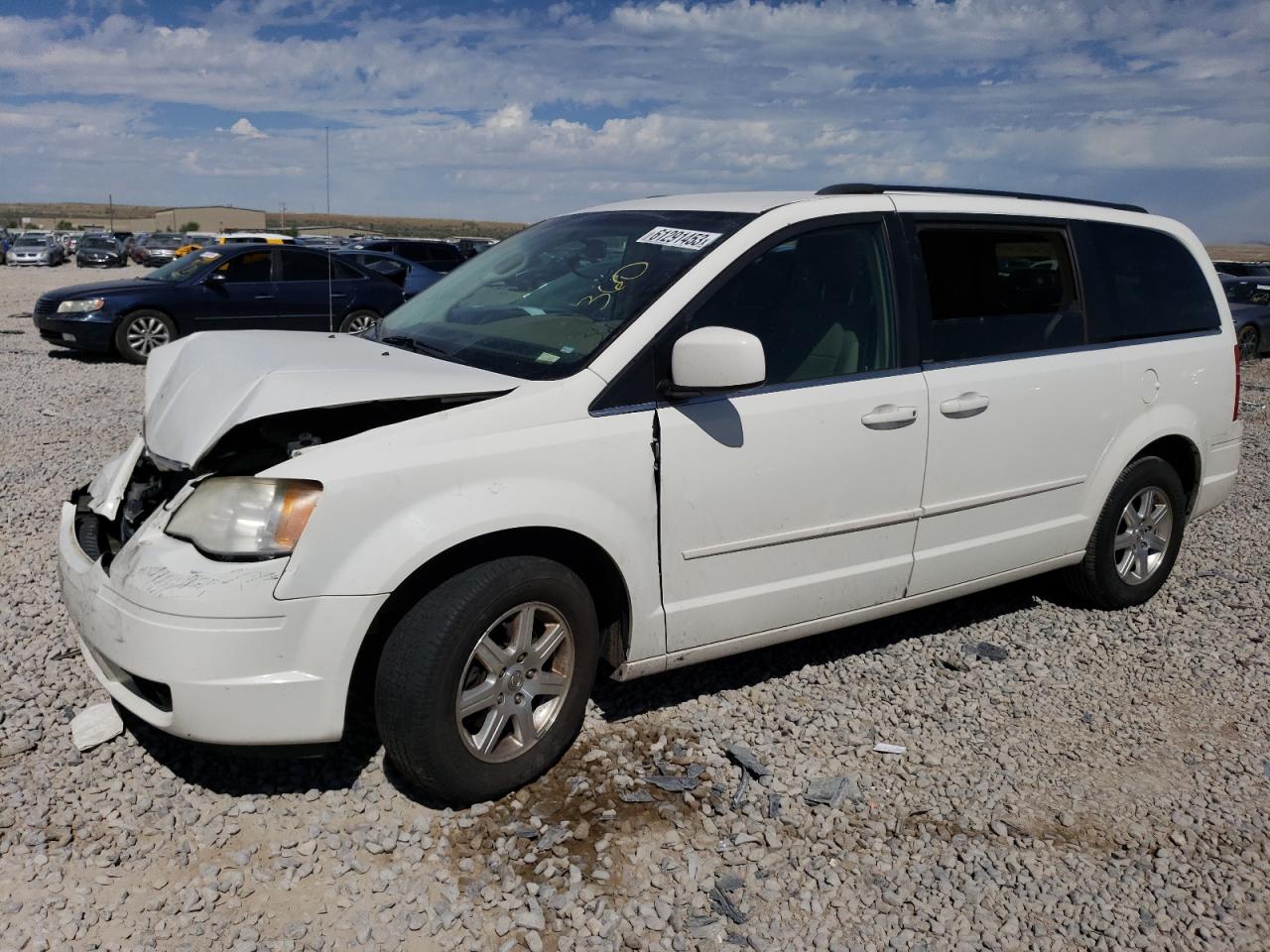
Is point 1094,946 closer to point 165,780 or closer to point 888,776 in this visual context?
point 888,776

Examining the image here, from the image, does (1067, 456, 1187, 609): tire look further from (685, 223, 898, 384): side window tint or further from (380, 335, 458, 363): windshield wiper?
(380, 335, 458, 363): windshield wiper

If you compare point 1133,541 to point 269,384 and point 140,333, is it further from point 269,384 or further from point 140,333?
point 140,333

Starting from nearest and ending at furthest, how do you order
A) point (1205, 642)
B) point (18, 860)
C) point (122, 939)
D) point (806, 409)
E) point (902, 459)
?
1. point (122, 939)
2. point (18, 860)
3. point (806, 409)
4. point (902, 459)
5. point (1205, 642)

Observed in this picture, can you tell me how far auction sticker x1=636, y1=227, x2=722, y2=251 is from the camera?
12.2 ft

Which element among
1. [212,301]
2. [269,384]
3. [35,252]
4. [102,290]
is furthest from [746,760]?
[35,252]

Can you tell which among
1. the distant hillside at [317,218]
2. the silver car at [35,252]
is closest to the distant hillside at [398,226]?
the distant hillside at [317,218]

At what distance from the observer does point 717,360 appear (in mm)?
3285

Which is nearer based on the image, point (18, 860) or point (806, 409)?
point (18, 860)

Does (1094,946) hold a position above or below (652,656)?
below

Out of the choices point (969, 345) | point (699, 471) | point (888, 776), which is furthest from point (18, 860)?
point (969, 345)

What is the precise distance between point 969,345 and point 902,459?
0.61m

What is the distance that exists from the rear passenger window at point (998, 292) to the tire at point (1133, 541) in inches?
32.5

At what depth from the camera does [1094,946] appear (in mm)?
2850

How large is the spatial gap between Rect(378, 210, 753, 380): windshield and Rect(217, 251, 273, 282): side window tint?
32.8ft
